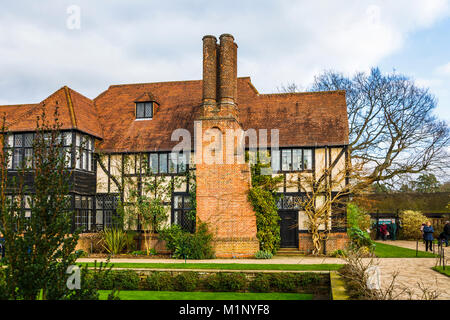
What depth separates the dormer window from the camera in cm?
2050

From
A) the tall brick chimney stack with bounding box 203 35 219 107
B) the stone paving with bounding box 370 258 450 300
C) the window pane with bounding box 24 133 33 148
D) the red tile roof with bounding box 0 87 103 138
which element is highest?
the tall brick chimney stack with bounding box 203 35 219 107

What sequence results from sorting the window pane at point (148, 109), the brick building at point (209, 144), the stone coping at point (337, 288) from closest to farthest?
the stone coping at point (337, 288) → the brick building at point (209, 144) → the window pane at point (148, 109)

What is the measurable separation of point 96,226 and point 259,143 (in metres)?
7.96

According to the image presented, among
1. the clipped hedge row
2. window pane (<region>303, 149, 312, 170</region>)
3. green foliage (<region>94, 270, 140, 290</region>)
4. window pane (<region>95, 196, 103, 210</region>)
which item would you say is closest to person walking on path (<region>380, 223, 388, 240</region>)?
window pane (<region>303, 149, 312, 170</region>)

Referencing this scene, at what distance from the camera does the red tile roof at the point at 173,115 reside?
18312 mm

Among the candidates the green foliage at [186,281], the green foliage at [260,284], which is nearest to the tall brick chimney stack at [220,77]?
the green foliage at [186,281]

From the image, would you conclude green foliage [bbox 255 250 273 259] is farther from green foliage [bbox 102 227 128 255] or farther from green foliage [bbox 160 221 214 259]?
green foliage [bbox 102 227 128 255]

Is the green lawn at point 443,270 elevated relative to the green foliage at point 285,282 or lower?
elevated

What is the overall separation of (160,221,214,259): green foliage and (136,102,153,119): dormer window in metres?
6.36

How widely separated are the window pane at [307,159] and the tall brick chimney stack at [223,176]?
278 cm

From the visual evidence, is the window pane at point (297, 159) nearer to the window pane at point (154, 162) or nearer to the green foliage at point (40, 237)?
the window pane at point (154, 162)

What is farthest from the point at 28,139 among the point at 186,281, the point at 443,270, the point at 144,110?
the point at 443,270

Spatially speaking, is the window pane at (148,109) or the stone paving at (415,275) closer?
the stone paving at (415,275)

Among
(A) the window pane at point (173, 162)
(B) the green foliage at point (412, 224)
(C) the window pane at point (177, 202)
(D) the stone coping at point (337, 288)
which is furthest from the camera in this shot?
(B) the green foliage at point (412, 224)
